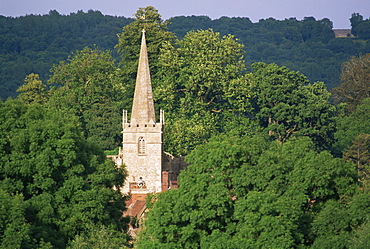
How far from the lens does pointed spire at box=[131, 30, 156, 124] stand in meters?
80.1

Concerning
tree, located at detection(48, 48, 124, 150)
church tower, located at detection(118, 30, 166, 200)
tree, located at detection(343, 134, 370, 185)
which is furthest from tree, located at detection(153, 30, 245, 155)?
tree, located at detection(343, 134, 370, 185)

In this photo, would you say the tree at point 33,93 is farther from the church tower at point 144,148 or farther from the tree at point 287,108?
the church tower at point 144,148

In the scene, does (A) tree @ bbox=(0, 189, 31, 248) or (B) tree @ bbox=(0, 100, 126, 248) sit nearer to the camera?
(A) tree @ bbox=(0, 189, 31, 248)

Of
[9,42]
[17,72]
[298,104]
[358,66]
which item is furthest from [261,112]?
[9,42]

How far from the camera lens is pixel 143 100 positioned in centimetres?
8125

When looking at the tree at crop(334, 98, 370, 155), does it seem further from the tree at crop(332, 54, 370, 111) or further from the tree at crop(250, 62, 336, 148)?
the tree at crop(332, 54, 370, 111)

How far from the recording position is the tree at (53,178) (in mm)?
51406

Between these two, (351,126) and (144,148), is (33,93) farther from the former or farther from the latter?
(351,126)

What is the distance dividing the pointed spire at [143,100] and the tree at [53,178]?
23765 mm

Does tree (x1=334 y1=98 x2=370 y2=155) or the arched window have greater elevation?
the arched window

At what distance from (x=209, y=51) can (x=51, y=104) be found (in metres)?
13.5

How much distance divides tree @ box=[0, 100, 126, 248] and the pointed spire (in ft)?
78.0

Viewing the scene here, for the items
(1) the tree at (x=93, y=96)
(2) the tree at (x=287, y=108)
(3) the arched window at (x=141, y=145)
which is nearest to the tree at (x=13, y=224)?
(3) the arched window at (x=141, y=145)

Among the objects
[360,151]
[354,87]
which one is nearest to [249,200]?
[360,151]
